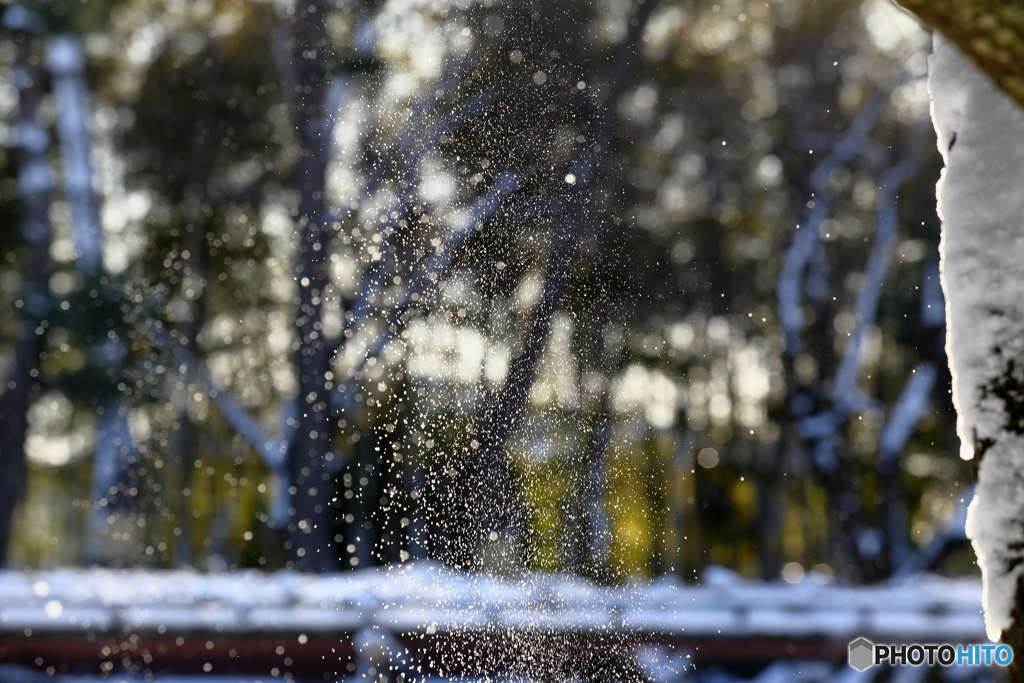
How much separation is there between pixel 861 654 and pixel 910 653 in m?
0.32

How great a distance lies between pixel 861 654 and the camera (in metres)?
4.82

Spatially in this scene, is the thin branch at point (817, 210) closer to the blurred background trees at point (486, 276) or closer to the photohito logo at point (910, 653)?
the blurred background trees at point (486, 276)

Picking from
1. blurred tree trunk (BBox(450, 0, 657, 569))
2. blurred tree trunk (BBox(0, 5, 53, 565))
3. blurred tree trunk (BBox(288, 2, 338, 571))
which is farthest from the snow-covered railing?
blurred tree trunk (BBox(0, 5, 53, 565))

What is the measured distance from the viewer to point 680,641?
4707mm

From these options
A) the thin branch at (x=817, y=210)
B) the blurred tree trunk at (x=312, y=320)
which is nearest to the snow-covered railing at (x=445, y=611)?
the blurred tree trunk at (x=312, y=320)

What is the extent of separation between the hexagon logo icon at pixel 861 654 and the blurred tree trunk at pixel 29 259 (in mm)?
8243

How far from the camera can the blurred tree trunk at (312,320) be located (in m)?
8.71

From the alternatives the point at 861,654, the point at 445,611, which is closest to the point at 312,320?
the point at 445,611

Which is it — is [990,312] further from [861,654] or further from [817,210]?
[817,210]

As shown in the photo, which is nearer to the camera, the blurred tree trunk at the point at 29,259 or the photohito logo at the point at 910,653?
the photohito logo at the point at 910,653

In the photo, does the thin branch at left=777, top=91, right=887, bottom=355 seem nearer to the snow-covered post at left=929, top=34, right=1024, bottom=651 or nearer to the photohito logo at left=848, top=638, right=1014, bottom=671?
the photohito logo at left=848, top=638, right=1014, bottom=671

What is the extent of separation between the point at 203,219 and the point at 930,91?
10032 mm

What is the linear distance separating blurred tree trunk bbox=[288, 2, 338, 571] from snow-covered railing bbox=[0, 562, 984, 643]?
12.0 feet

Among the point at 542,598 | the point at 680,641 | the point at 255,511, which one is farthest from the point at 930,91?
the point at 255,511
